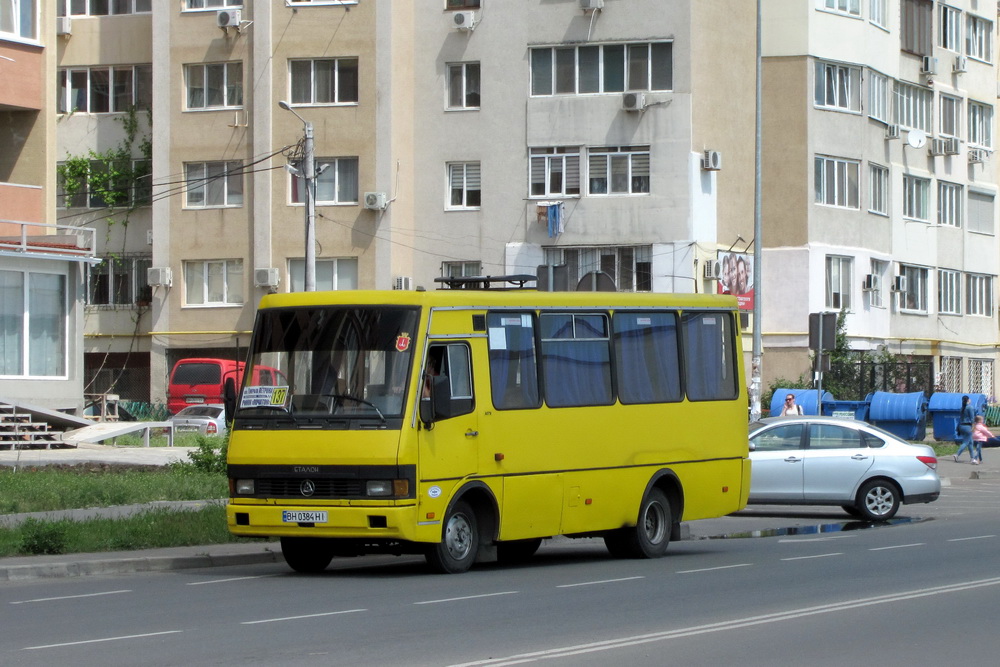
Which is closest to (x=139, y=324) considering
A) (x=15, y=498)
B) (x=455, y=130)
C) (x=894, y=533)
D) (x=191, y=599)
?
(x=455, y=130)

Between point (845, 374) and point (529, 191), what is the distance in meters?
10.8

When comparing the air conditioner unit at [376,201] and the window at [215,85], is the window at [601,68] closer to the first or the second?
the air conditioner unit at [376,201]

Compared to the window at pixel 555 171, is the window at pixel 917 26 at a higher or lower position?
higher

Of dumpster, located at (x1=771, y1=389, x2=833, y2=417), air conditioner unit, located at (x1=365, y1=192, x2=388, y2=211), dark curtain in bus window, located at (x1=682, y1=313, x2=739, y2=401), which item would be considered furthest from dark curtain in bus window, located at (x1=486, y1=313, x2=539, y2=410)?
air conditioner unit, located at (x1=365, y1=192, x2=388, y2=211)

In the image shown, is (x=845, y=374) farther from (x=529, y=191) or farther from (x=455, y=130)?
(x=455, y=130)

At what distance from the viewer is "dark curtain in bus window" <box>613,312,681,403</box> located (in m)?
16.9

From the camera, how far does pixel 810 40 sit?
1945 inches

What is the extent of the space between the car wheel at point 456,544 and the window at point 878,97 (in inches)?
1550

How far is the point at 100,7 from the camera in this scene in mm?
51500

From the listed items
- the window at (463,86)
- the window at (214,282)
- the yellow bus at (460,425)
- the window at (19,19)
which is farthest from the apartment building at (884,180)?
the yellow bus at (460,425)

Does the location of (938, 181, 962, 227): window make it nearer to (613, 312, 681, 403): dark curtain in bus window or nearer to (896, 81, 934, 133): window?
(896, 81, 934, 133): window

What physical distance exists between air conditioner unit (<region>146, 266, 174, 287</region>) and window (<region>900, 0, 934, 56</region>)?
26.4m

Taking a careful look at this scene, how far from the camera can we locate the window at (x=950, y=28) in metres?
57.7

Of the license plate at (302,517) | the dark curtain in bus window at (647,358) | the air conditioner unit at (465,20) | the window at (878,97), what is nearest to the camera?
the license plate at (302,517)
